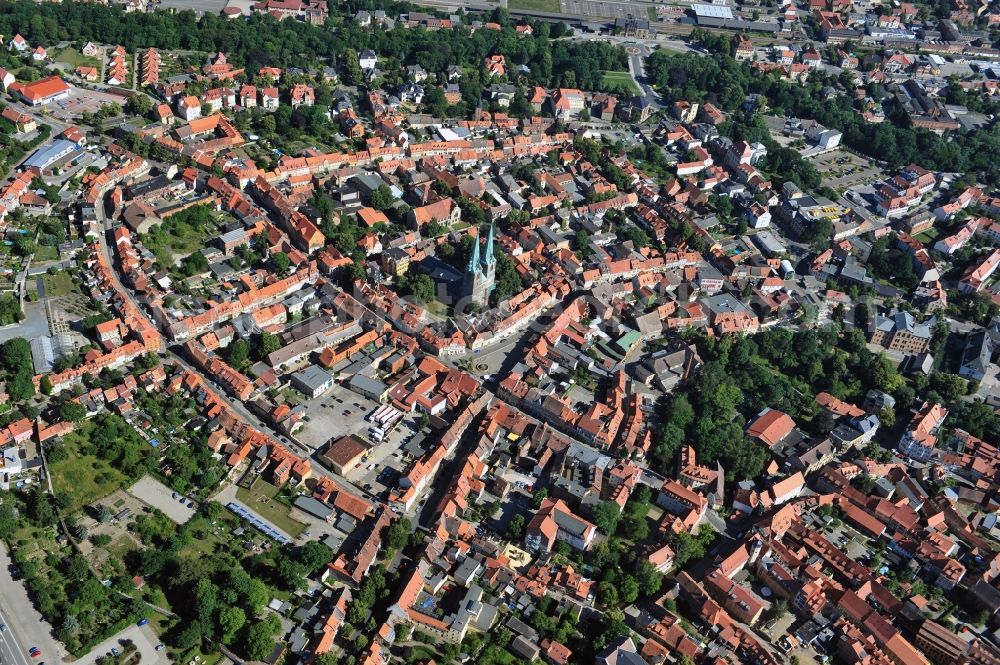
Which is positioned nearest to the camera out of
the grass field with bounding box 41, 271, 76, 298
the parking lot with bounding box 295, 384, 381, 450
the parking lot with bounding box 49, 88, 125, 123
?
the parking lot with bounding box 295, 384, 381, 450

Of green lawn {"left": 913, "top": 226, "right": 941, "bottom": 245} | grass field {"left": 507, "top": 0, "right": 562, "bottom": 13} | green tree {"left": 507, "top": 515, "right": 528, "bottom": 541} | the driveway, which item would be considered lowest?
the driveway

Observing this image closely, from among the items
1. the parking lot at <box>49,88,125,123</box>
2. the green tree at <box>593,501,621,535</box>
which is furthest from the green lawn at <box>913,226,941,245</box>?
the parking lot at <box>49,88,125,123</box>

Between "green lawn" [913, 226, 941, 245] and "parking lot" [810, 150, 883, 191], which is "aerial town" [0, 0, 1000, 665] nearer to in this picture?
"parking lot" [810, 150, 883, 191]

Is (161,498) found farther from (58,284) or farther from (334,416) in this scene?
(58,284)

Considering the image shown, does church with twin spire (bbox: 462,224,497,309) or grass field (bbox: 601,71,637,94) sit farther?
grass field (bbox: 601,71,637,94)

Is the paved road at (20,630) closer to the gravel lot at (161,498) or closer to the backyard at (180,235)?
the gravel lot at (161,498)

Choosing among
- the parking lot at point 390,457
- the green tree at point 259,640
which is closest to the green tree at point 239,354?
the parking lot at point 390,457
